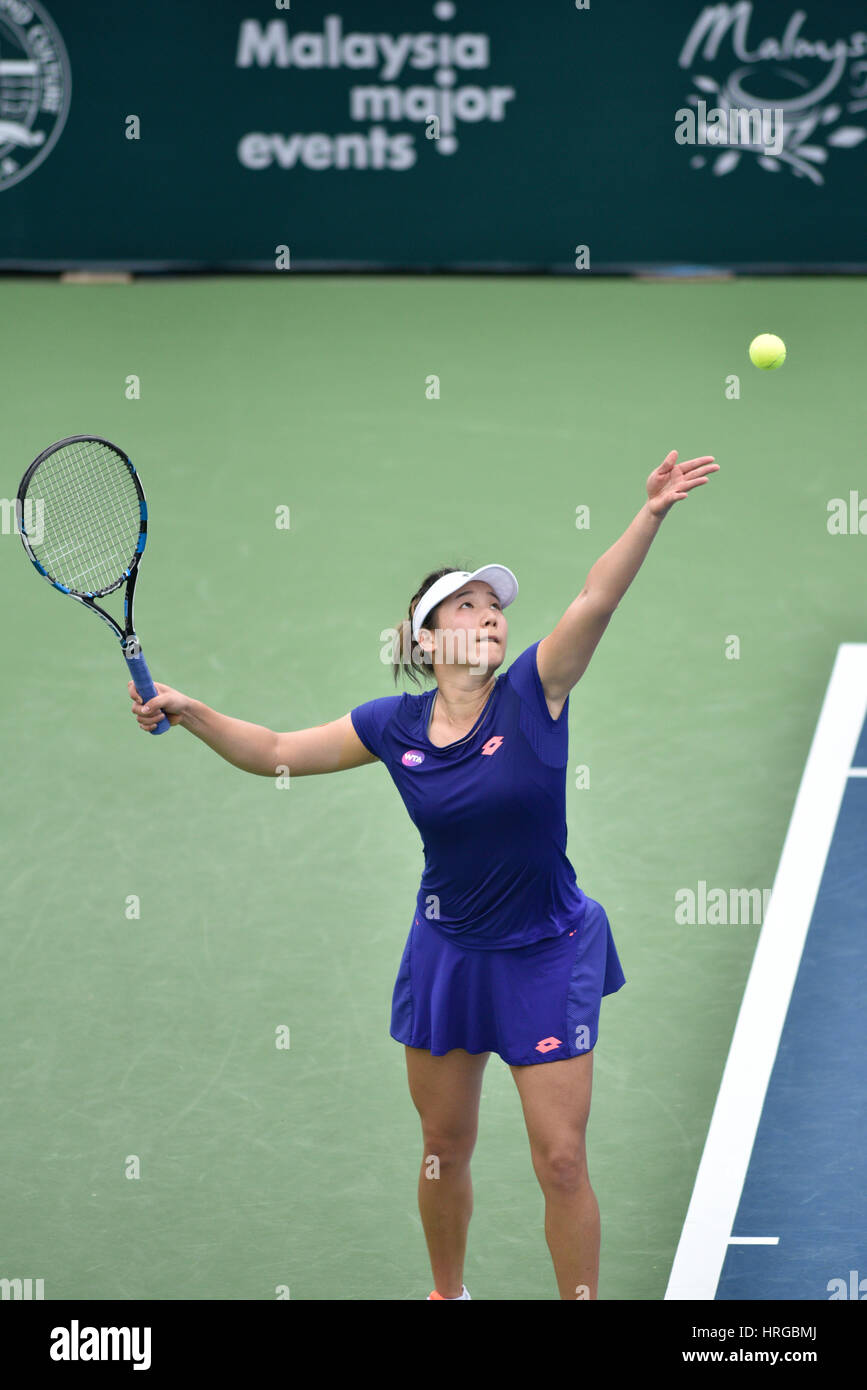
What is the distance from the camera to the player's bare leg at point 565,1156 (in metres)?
4.68

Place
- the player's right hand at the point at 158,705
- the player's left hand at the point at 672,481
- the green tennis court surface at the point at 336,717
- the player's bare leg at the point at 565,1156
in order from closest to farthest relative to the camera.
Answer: the player's left hand at the point at 672,481 → the player's bare leg at the point at 565,1156 → the player's right hand at the point at 158,705 → the green tennis court surface at the point at 336,717

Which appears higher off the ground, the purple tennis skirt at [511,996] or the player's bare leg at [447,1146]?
the purple tennis skirt at [511,996]

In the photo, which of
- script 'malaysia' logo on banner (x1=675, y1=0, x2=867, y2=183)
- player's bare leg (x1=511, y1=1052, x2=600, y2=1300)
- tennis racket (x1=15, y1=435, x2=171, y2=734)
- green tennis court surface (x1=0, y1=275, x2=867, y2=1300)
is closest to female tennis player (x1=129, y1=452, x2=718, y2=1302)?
player's bare leg (x1=511, y1=1052, x2=600, y2=1300)

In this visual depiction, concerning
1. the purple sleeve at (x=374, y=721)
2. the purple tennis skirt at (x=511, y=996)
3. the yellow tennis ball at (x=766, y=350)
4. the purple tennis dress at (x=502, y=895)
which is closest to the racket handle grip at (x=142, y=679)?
the purple sleeve at (x=374, y=721)

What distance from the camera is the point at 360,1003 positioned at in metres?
6.47

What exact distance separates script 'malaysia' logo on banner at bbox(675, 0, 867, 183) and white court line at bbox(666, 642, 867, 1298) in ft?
13.0

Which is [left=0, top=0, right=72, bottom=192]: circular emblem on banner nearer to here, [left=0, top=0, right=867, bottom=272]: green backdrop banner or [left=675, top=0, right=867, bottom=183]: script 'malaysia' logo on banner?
[left=0, top=0, right=867, bottom=272]: green backdrop banner

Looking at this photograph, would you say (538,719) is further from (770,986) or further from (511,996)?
(770,986)

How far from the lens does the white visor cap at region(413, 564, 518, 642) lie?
16.1ft

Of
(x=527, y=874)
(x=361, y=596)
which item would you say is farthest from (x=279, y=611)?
(x=527, y=874)

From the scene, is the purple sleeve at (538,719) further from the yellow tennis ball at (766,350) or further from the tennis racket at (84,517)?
the yellow tennis ball at (766,350)

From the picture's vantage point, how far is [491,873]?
187 inches

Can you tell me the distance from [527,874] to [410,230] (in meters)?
6.85

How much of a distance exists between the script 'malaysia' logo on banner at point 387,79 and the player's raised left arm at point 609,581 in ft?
21.4
